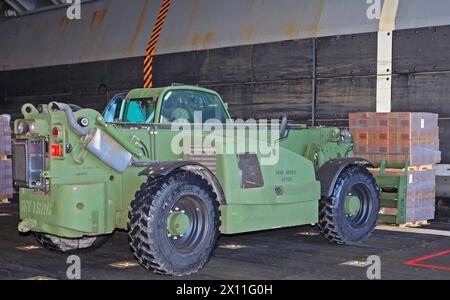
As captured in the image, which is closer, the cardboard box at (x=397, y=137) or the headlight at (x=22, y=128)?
the headlight at (x=22, y=128)

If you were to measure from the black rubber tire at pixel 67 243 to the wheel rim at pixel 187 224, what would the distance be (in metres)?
1.60

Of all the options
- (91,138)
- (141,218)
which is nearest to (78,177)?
(91,138)

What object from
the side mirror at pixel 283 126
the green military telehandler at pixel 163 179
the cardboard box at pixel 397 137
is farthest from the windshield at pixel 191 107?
the cardboard box at pixel 397 137

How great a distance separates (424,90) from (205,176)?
215 inches

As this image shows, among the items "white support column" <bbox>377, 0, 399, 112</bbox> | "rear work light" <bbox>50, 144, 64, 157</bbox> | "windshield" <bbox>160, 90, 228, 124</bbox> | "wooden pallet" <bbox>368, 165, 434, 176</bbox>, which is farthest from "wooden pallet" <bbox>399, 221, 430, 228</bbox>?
"rear work light" <bbox>50, 144, 64, 157</bbox>

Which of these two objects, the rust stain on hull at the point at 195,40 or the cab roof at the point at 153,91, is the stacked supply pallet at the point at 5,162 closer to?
the rust stain on hull at the point at 195,40

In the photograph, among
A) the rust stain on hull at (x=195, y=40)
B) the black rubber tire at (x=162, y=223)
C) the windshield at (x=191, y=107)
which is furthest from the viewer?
the rust stain on hull at (x=195, y=40)

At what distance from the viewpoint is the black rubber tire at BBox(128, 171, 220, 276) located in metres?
5.84

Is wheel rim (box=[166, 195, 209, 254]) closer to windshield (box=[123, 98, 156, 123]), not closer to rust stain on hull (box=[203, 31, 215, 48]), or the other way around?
windshield (box=[123, 98, 156, 123])

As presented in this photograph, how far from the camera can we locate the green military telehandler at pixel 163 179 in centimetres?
599
